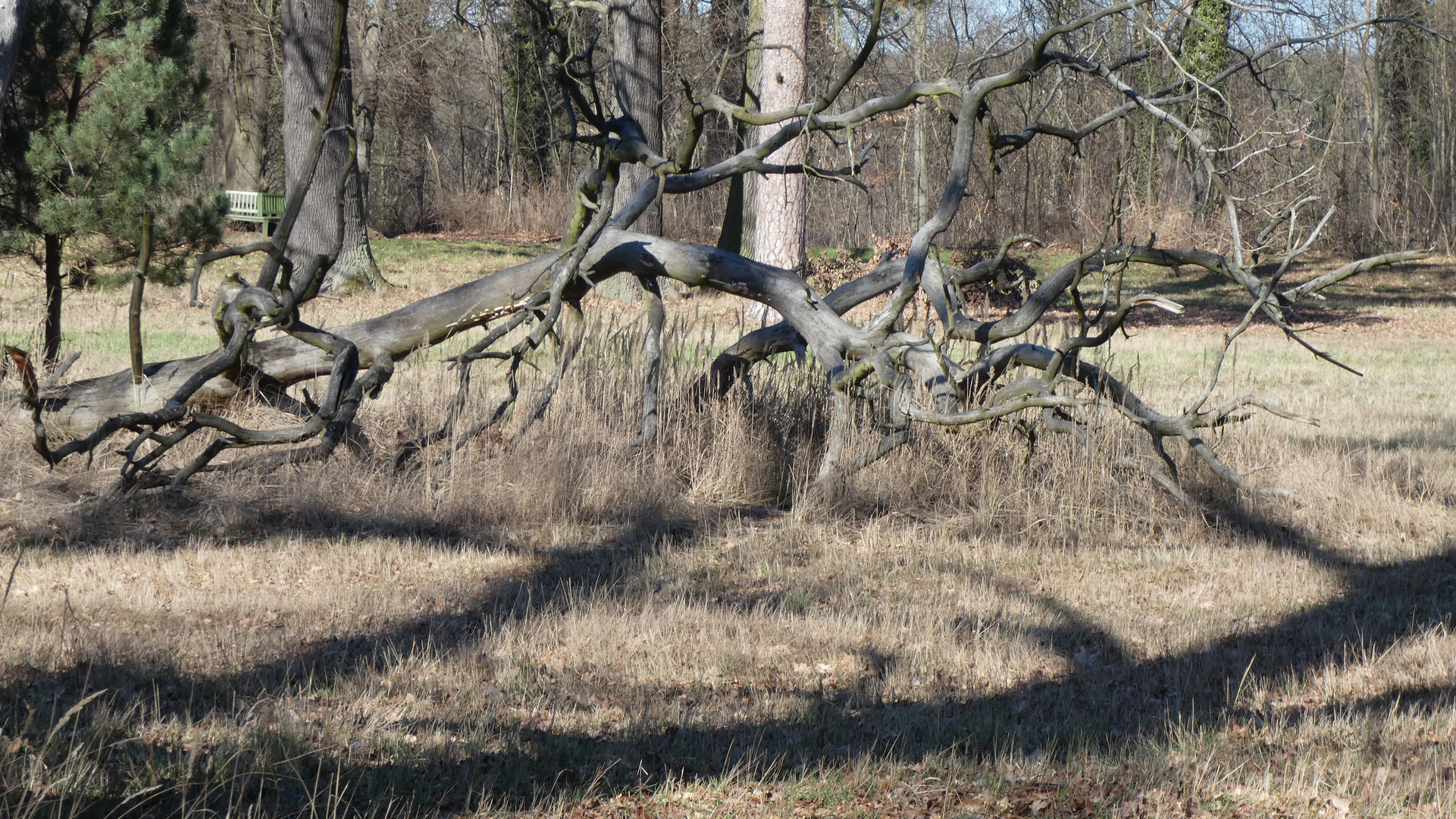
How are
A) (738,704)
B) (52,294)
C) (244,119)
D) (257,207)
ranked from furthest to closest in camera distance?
(244,119)
(257,207)
(52,294)
(738,704)

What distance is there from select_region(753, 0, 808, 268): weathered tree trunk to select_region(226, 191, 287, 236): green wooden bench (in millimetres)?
13994

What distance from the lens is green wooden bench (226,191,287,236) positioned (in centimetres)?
2336

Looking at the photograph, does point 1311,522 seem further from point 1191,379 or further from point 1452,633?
point 1191,379

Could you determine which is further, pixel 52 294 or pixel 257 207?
pixel 257 207

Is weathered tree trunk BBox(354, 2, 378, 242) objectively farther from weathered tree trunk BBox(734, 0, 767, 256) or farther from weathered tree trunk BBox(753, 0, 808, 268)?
weathered tree trunk BBox(753, 0, 808, 268)

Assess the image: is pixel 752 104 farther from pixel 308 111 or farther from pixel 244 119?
pixel 244 119

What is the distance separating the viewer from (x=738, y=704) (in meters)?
4.34

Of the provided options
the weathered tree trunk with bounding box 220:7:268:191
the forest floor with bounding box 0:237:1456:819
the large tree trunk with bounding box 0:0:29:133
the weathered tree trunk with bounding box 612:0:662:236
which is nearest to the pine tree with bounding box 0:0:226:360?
the forest floor with bounding box 0:237:1456:819

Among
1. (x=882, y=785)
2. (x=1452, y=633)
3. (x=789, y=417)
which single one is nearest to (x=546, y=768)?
(x=882, y=785)

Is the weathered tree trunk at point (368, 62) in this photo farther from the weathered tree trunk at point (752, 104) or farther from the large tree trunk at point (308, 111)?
the weathered tree trunk at point (752, 104)

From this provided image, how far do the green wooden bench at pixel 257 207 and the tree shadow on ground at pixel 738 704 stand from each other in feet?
65.5

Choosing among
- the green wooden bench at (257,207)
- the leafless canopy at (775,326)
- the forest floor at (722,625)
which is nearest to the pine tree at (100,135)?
the forest floor at (722,625)

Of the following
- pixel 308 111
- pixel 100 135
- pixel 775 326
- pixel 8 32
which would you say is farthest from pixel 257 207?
pixel 775 326

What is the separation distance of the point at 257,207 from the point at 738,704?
2207 cm
